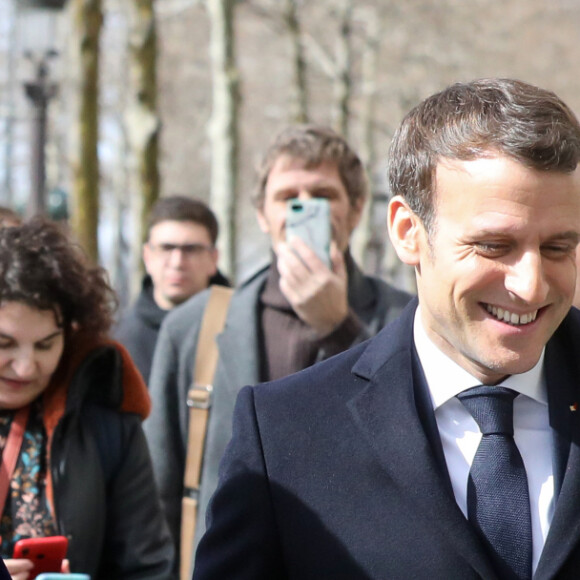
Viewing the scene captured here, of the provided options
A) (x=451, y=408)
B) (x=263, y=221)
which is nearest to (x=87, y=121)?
(x=263, y=221)

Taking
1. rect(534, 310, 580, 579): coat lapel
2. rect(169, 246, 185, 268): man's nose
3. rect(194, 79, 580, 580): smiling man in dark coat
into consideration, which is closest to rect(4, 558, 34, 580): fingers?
rect(194, 79, 580, 580): smiling man in dark coat

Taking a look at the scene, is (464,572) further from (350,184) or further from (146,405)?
(350,184)

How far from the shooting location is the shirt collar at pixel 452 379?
2.50m

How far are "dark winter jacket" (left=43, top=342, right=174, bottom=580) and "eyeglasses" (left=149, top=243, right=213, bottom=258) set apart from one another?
274 cm

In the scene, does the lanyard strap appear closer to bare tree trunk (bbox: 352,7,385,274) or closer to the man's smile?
the man's smile

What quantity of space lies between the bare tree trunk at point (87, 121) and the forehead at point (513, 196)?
11.9m

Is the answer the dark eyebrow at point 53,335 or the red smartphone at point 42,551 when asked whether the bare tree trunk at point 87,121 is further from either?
the red smartphone at point 42,551

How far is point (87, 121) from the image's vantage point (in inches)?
575

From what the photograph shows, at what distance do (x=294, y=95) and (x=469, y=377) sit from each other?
20521 millimetres

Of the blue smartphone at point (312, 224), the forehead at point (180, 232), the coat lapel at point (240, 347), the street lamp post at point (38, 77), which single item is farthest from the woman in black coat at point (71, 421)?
the street lamp post at point (38, 77)

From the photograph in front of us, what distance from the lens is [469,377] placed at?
8.24 ft

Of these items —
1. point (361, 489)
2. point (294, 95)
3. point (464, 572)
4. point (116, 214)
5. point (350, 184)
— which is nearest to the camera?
point (464, 572)

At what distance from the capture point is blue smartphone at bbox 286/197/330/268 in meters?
4.65

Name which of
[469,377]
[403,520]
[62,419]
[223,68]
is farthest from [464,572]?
[223,68]
